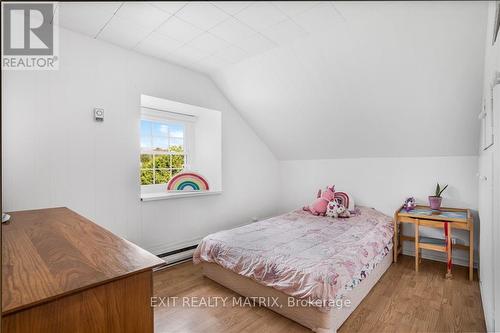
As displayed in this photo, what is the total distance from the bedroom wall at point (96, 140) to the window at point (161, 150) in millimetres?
463

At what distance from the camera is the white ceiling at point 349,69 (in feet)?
6.59

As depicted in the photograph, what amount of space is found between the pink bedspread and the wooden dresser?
114cm

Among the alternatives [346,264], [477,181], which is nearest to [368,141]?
[477,181]

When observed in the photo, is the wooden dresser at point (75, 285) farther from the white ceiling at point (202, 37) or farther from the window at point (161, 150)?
the window at point (161, 150)

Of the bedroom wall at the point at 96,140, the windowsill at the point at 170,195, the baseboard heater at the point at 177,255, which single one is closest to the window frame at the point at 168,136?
the windowsill at the point at 170,195

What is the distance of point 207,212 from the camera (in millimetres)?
3229

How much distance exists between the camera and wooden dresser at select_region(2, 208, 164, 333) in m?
0.69

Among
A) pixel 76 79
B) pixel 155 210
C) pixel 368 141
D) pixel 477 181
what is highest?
pixel 76 79

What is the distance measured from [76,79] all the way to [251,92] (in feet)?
6.01

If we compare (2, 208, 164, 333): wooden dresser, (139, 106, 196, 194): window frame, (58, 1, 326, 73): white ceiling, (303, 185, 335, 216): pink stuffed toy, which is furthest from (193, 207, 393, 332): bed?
(58, 1, 326, 73): white ceiling

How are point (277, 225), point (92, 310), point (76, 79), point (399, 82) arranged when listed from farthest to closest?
point (277, 225) → point (399, 82) → point (76, 79) → point (92, 310)

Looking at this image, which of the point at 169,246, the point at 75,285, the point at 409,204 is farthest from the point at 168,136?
the point at 409,204

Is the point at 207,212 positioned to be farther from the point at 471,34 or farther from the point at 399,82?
the point at 471,34

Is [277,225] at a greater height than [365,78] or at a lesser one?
lesser
